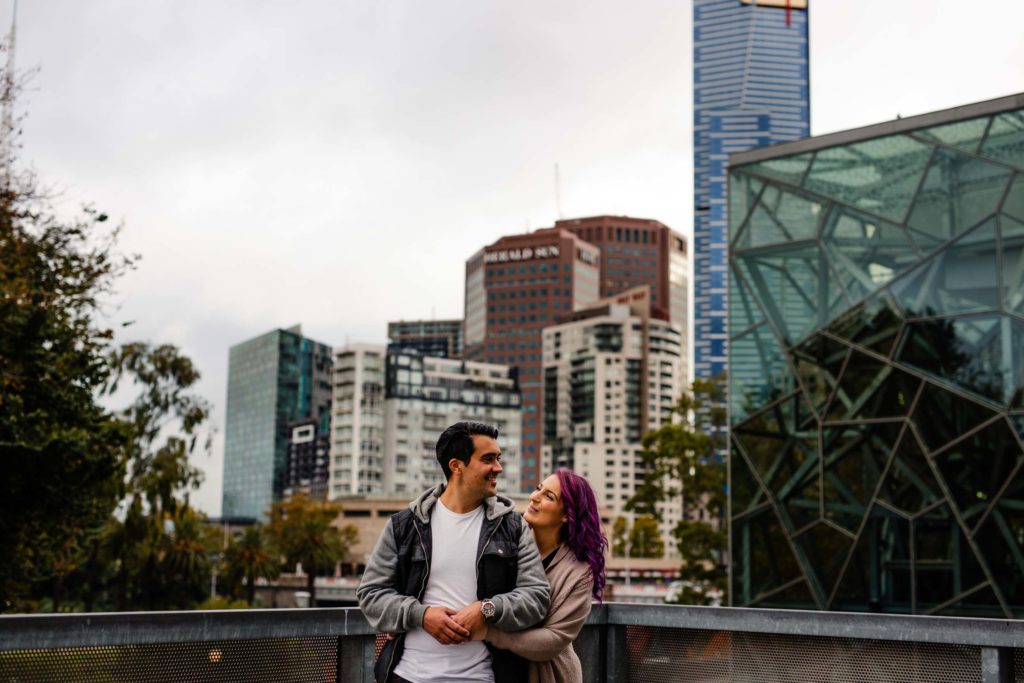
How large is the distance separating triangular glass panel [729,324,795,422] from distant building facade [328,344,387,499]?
130854 mm

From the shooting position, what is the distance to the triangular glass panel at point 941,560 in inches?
820

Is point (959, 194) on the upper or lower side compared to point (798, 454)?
upper

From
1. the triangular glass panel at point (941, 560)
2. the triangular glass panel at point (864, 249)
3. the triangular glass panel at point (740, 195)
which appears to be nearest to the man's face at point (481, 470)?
the triangular glass panel at point (941, 560)

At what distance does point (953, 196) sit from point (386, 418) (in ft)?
449

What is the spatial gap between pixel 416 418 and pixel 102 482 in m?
135

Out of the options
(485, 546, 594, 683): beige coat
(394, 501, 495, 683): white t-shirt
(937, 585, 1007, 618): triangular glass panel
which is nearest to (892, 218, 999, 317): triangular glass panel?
(937, 585, 1007, 618): triangular glass panel

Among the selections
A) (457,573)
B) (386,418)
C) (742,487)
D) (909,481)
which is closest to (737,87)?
(386,418)

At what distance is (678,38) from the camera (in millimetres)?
193375

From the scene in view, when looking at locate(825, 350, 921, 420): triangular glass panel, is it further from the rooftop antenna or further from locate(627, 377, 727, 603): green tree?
the rooftop antenna

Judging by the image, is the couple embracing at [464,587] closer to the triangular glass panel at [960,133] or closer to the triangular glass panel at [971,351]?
the triangular glass panel at [971,351]

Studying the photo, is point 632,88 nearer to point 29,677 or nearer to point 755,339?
point 755,339

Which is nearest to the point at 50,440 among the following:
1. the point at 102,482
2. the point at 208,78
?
the point at 102,482

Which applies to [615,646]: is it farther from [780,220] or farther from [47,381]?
[780,220]

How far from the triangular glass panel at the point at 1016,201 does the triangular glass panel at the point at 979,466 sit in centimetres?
385
